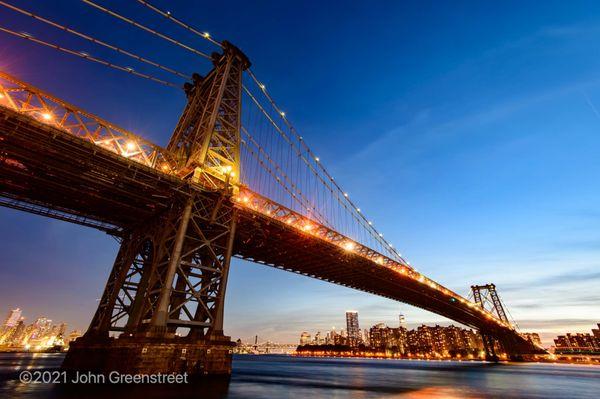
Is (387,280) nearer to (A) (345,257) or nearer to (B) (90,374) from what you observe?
(A) (345,257)

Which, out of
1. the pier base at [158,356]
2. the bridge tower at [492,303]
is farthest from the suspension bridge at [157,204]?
the bridge tower at [492,303]

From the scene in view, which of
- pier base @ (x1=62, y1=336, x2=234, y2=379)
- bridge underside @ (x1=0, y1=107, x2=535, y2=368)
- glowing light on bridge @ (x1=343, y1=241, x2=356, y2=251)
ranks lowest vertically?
pier base @ (x1=62, y1=336, x2=234, y2=379)

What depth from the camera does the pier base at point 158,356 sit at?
15234 millimetres

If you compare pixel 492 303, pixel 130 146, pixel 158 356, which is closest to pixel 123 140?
pixel 130 146

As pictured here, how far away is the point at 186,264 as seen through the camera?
61.4ft

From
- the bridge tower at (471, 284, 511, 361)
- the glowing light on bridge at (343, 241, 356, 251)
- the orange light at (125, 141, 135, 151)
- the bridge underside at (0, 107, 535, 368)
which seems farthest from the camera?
the bridge tower at (471, 284, 511, 361)

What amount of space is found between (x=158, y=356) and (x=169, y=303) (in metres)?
2.79

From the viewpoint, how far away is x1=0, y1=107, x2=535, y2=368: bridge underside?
57.1 feet

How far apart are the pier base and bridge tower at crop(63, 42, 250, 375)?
0.16 ft

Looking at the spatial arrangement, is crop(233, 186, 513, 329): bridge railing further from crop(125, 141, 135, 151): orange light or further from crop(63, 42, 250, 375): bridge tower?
crop(125, 141, 135, 151): orange light

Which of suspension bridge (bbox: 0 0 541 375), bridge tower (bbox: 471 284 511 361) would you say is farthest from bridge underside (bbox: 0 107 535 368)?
bridge tower (bbox: 471 284 511 361)

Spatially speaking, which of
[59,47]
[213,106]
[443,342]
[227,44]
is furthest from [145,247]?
[443,342]

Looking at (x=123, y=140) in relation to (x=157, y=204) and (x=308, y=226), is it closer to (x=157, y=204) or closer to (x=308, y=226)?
(x=157, y=204)

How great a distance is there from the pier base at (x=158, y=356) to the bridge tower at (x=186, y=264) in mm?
47
